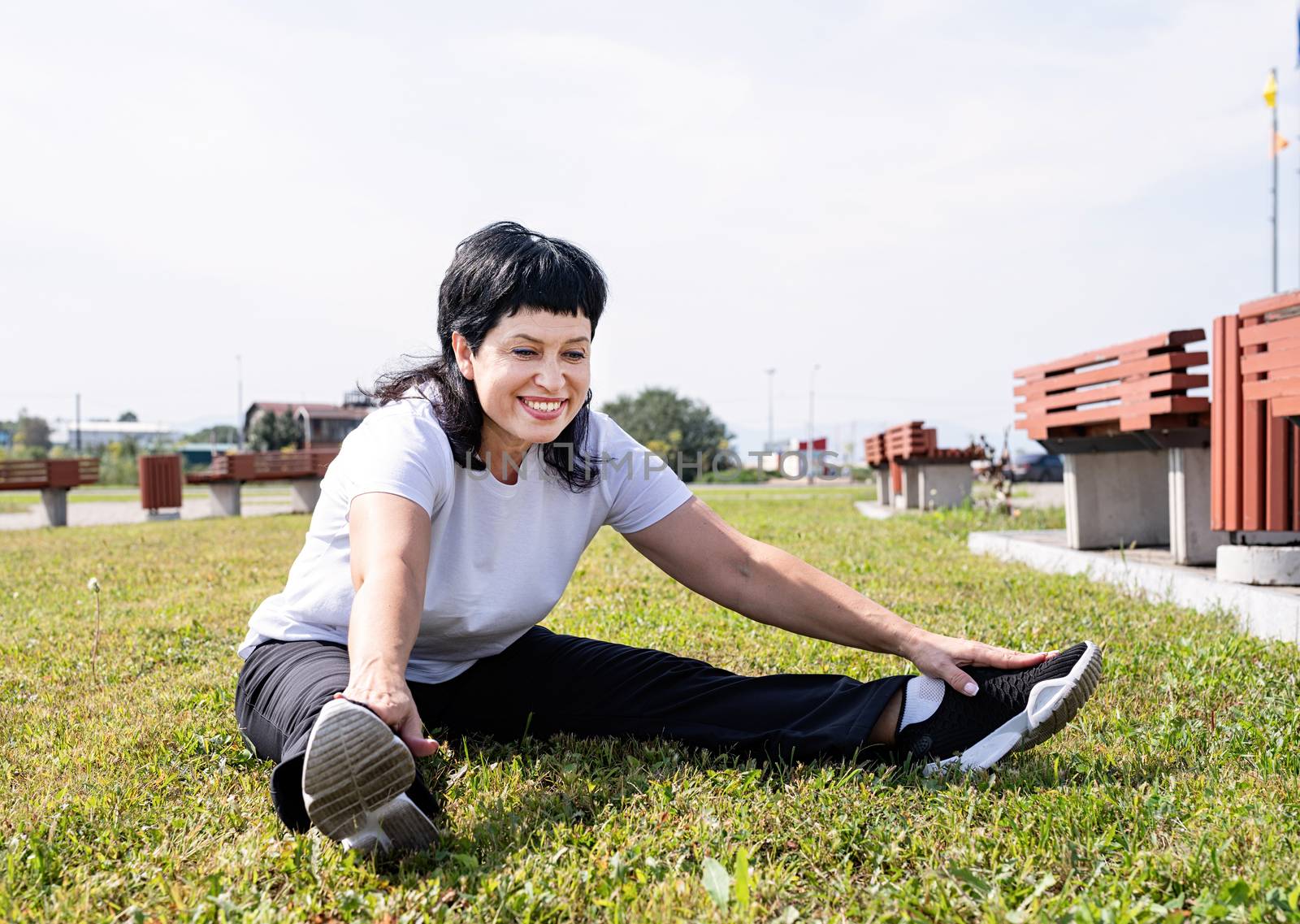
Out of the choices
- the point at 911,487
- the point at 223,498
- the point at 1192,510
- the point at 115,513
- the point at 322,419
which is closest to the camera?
the point at 1192,510

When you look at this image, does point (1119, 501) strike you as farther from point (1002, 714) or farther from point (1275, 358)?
point (1002, 714)

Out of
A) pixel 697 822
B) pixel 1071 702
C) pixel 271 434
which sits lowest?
pixel 697 822

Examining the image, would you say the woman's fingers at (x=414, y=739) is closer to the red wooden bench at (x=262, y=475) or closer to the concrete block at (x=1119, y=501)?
the concrete block at (x=1119, y=501)

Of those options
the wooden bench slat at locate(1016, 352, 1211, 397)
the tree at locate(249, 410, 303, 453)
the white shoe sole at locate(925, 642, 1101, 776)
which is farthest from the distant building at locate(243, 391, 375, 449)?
the white shoe sole at locate(925, 642, 1101, 776)

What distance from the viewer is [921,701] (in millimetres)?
2607

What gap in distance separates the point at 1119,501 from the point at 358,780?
247 inches

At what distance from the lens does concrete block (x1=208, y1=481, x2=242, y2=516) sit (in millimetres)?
15969

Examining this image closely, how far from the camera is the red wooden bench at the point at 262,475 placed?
630 inches

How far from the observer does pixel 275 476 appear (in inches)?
648

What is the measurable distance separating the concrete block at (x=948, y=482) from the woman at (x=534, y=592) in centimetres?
1064

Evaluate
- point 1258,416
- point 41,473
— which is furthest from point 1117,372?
point 41,473

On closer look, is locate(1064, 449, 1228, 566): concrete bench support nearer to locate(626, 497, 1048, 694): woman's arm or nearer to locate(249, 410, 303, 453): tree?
locate(626, 497, 1048, 694): woman's arm

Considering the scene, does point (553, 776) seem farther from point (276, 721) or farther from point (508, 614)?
point (276, 721)

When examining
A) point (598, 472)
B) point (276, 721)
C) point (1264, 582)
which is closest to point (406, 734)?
point (276, 721)
